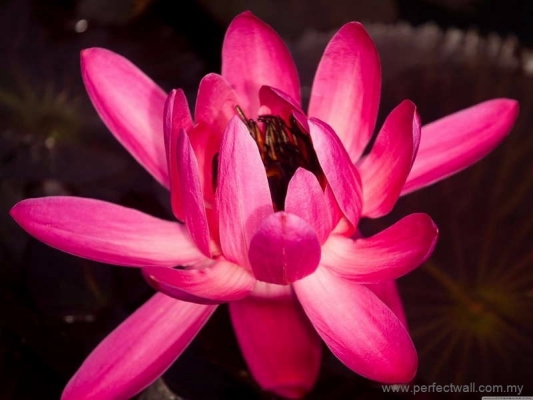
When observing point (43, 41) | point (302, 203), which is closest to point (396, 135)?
point (302, 203)

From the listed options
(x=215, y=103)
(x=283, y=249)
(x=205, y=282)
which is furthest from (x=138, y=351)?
(x=215, y=103)

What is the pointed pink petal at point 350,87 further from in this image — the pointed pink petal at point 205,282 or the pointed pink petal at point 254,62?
the pointed pink petal at point 205,282

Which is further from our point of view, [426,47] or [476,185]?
[426,47]

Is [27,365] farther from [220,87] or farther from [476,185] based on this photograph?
[476,185]

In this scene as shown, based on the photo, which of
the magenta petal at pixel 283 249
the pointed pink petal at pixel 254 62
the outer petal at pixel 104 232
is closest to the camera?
the magenta petal at pixel 283 249

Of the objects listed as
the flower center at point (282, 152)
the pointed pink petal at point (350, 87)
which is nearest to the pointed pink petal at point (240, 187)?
the flower center at point (282, 152)
